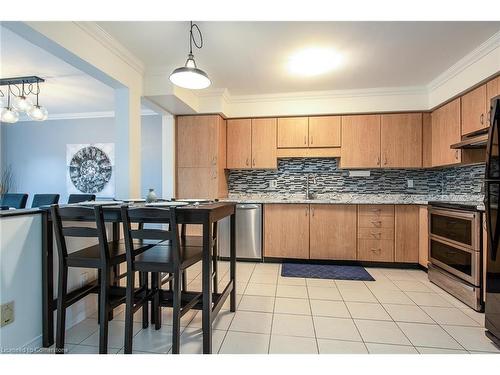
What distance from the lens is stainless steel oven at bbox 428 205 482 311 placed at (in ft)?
7.25

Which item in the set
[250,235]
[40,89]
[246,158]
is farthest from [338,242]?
[40,89]

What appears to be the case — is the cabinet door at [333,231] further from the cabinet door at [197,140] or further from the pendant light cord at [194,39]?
the pendant light cord at [194,39]

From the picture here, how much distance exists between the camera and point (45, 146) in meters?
5.13

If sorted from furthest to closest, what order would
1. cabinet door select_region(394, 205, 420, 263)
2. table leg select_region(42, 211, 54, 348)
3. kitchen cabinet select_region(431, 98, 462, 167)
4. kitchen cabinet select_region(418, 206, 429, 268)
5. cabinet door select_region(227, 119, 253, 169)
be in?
cabinet door select_region(227, 119, 253, 169), cabinet door select_region(394, 205, 420, 263), kitchen cabinet select_region(418, 206, 429, 268), kitchen cabinet select_region(431, 98, 462, 167), table leg select_region(42, 211, 54, 348)

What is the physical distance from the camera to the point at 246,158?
152 inches

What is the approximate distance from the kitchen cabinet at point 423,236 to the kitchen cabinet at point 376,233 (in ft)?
1.04

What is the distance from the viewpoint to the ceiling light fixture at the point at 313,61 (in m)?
2.52

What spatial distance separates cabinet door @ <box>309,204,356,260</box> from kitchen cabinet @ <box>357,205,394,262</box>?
0.33 ft

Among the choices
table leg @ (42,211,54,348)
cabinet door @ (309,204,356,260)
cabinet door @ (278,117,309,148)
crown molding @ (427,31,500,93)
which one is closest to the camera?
table leg @ (42,211,54,348)

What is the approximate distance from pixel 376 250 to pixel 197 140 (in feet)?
9.36

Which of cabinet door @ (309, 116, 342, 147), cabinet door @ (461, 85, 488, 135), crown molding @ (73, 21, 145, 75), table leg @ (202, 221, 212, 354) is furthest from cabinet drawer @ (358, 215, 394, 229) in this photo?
crown molding @ (73, 21, 145, 75)

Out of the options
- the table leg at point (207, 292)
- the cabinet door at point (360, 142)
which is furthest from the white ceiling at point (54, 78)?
the cabinet door at point (360, 142)

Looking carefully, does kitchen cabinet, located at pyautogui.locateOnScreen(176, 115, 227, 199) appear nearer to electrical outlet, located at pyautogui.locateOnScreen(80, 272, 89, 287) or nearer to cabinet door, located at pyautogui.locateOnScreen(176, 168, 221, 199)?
cabinet door, located at pyautogui.locateOnScreen(176, 168, 221, 199)
